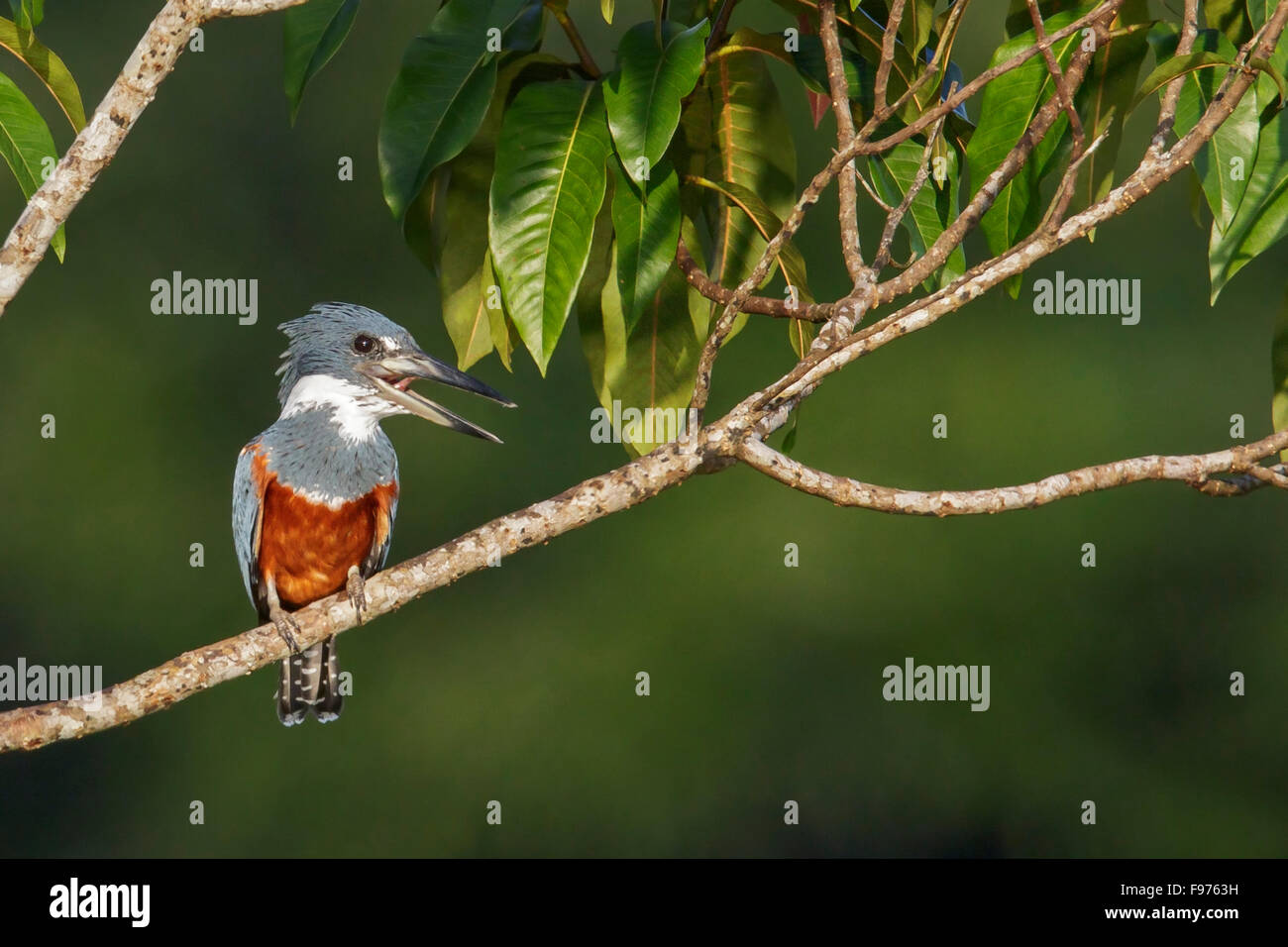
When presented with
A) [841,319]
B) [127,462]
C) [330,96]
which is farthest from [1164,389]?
[841,319]

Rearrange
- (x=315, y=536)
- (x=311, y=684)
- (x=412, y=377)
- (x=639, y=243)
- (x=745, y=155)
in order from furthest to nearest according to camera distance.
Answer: (x=311, y=684)
(x=315, y=536)
(x=412, y=377)
(x=745, y=155)
(x=639, y=243)

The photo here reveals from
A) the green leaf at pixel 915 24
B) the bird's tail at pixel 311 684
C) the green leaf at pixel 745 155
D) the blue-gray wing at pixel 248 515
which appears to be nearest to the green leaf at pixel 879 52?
the green leaf at pixel 915 24

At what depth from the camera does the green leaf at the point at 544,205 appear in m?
2.14

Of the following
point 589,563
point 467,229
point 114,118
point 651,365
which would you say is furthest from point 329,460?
point 589,563

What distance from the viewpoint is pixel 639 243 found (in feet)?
7.17

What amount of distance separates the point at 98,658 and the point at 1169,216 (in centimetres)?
725

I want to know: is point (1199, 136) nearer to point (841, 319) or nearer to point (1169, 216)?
point (841, 319)

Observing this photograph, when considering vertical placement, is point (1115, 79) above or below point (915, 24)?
below

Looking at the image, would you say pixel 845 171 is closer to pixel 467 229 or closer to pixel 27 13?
pixel 467 229

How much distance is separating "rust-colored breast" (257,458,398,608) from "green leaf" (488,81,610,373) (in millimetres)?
988

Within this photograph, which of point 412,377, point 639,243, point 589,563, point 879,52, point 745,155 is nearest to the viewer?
point 639,243

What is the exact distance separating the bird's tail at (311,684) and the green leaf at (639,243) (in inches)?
60.3

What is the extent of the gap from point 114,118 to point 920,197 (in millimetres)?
1267

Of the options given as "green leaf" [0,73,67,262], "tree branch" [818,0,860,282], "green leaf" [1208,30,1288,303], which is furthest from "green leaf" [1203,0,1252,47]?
"green leaf" [0,73,67,262]
